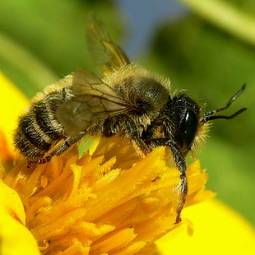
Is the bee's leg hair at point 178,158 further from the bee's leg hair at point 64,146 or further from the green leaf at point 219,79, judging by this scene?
the green leaf at point 219,79

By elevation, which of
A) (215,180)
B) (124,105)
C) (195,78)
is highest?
(124,105)

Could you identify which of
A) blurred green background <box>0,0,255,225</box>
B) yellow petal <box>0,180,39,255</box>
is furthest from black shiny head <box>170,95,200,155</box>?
blurred green background <box>0,0,255,225</box>

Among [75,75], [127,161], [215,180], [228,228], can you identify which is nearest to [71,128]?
[75,75]

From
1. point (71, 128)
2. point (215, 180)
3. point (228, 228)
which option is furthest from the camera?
point (215, 180)

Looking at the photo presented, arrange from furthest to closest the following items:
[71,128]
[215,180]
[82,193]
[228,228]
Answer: [215,180], [228,228], [82,193], [71,128]

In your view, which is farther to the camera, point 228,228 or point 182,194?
point 228,228

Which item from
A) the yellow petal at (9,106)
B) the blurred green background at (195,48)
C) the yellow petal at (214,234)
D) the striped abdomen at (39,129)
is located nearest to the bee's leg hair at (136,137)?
the striped abdomen at (39,129)

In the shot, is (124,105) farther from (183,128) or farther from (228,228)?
(228,228)

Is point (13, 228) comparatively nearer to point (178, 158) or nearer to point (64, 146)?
point (64, 146)
